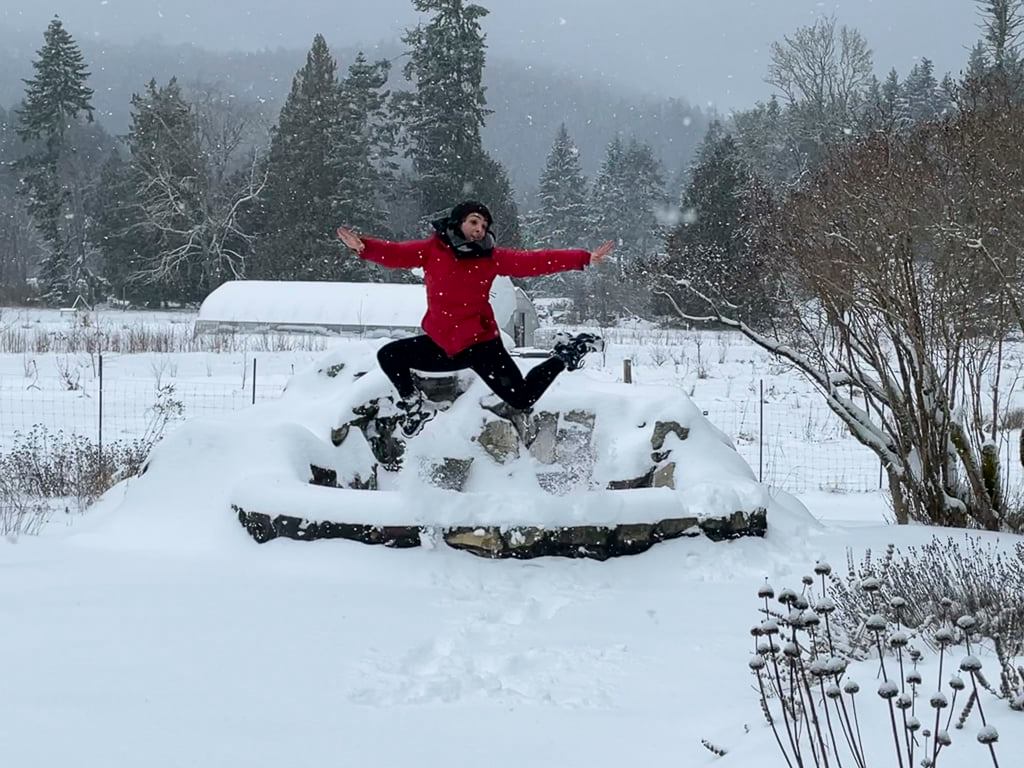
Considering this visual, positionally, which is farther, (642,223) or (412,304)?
(642,223)

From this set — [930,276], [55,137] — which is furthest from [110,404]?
[55,137]

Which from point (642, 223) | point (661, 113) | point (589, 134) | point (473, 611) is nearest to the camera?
point (473, 611)

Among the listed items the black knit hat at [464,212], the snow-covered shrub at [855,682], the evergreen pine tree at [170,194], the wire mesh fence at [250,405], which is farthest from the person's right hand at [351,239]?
the evergreen pine tree at [170,194]

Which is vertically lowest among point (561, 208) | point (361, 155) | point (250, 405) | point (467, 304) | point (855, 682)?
point (855, 682)

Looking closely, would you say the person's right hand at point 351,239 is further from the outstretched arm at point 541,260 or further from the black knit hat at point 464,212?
the outstretched arm at point 541,260

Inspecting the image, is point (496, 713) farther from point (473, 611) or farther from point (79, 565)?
point (79, 565)

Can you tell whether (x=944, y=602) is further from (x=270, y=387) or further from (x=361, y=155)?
(x=361, y=155)

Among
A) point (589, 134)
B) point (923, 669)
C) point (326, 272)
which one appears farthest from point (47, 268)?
point (589, 134)

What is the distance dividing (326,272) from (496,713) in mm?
36242

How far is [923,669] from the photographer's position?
3.51 metres

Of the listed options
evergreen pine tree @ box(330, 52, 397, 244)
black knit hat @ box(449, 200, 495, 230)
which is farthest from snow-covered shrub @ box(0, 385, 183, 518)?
evergreen pine tree @ box(330, 52, 397, 244)

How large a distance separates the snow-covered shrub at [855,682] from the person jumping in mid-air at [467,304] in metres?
2.34

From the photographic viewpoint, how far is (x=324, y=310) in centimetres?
2758

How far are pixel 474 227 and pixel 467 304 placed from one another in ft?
1.66
